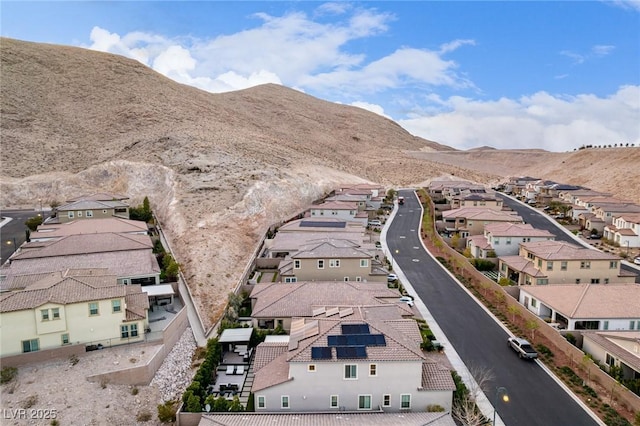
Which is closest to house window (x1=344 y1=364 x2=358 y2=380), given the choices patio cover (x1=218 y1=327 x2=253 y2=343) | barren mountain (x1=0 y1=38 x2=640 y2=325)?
patio cover (x1=218 y1=327 x2=253 y2=343)

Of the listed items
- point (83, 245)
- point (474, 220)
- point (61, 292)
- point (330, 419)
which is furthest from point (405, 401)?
point (474, 220)

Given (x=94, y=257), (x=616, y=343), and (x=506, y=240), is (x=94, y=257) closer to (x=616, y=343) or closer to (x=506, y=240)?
(x=616, y=343)

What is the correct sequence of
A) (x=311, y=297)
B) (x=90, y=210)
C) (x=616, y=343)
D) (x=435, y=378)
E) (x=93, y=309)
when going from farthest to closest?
(x=90, y=210) < (x=311, y=297) < (x=93, y=309) < (x=616, y=343) < (x=435, y=378)

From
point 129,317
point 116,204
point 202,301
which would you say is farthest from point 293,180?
point 129,317

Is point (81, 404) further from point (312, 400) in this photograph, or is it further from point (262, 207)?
point (262, 207)

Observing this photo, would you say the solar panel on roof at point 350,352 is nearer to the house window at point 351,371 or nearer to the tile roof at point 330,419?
the house window at point 351,371

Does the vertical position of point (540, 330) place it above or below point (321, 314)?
below

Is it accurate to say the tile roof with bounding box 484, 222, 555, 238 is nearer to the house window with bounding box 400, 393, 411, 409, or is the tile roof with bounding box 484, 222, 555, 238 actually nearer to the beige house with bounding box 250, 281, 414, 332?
the beige house with bounding box 250, 281, 414, 332
